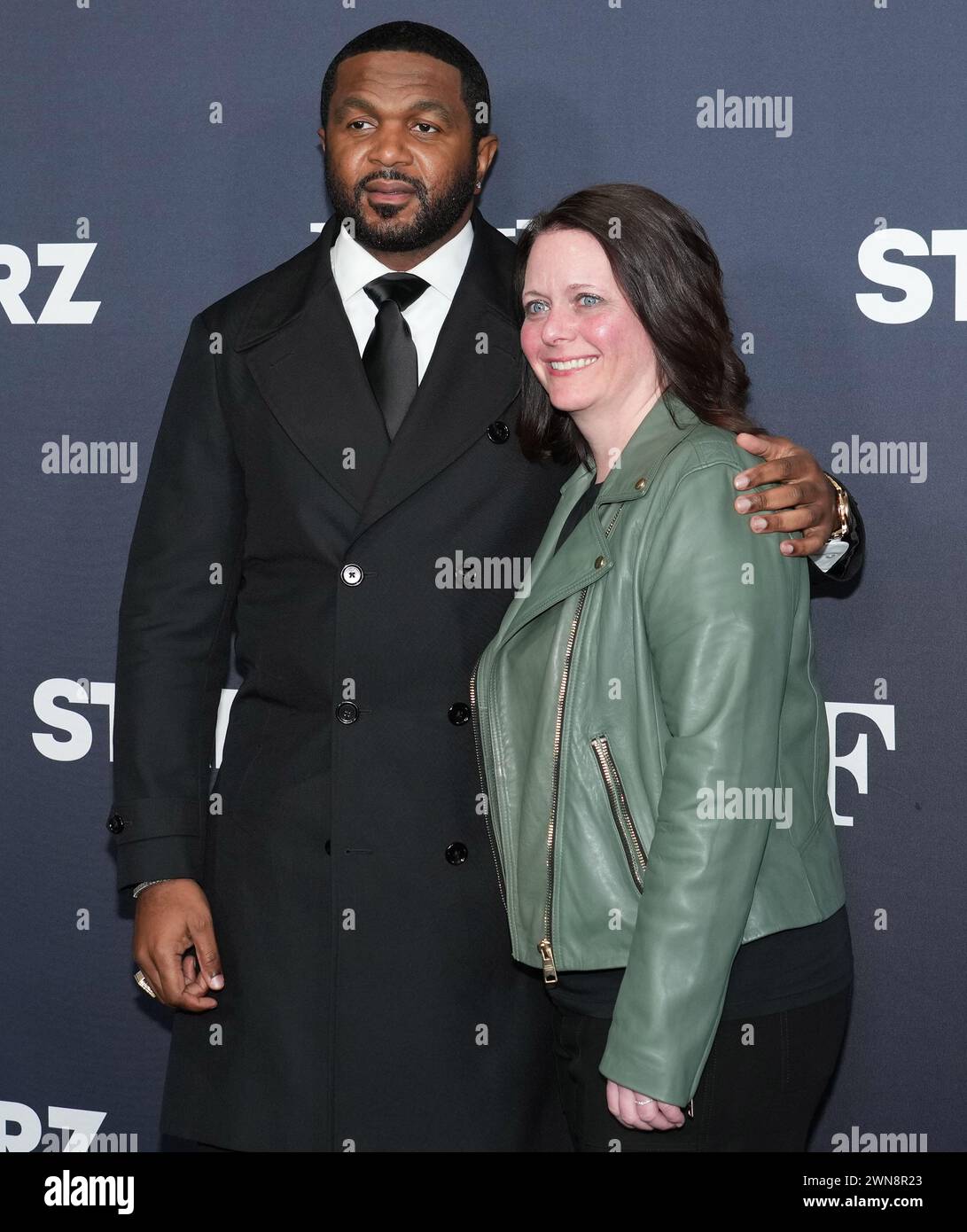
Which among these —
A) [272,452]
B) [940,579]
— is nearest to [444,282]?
[272,452]

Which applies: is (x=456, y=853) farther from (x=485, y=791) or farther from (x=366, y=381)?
(x=366, y=381)

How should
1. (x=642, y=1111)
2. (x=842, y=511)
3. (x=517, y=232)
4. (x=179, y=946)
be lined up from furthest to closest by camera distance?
(x=517, y=232), (x=179, y=946), (x=842, y=511), (x=642, y=1111)

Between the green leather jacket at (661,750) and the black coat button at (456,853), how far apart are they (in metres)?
0.17

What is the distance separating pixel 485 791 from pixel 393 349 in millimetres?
608

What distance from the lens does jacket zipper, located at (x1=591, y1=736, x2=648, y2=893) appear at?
5.08ft

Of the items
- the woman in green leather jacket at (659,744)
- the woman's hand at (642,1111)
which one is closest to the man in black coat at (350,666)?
the woman in green leather jacket at (659,744)

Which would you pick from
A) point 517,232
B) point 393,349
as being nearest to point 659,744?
point 393,349

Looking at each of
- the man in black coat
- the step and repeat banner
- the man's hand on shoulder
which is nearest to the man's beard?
the man in black coat

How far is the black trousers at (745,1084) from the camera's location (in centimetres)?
156

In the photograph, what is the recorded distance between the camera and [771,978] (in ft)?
5.16

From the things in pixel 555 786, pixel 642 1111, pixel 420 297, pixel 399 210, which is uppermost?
pixel 399 210

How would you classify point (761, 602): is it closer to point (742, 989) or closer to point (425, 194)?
point (742, 989)

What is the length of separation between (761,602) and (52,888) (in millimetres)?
1585

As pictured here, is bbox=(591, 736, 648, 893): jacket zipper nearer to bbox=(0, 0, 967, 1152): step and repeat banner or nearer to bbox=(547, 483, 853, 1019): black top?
bbox=(547, 483, 853, 1019): black top
